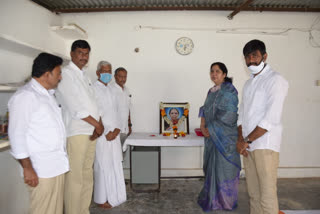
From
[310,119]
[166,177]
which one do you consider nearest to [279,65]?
[310,119]

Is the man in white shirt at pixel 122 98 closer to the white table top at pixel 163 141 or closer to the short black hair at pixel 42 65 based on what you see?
the white table top at pixel 163 141

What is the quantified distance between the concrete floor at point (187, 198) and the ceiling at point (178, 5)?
3.07 m

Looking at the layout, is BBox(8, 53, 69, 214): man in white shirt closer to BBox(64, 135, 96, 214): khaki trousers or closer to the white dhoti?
BBox(64, 135, 96, 214): khaki trousers

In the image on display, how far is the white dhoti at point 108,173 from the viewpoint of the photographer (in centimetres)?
275

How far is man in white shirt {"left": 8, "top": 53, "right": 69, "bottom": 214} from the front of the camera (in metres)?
1.38

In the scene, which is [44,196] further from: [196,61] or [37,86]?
[196,61]

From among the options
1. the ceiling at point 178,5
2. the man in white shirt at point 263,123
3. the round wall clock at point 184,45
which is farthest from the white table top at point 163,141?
the ceiling at point 178,5

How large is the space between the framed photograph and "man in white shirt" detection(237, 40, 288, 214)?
5.77 ft

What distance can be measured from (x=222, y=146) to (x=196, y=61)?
6.18 feet

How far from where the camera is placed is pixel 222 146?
2.63 meters

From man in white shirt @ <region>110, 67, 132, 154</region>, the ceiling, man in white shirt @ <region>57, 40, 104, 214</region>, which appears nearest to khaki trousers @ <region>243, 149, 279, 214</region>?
man in white shirt @ <region>57, 40, 104, 214</region>

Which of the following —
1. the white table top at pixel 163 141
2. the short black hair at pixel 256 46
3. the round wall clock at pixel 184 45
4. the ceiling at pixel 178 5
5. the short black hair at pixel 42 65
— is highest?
the ceiling at pixel 178 5

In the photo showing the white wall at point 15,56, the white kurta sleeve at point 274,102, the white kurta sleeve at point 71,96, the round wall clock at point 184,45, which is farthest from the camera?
Answer: the round wall clock at point 184,45

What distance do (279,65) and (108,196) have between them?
3.73 metres
